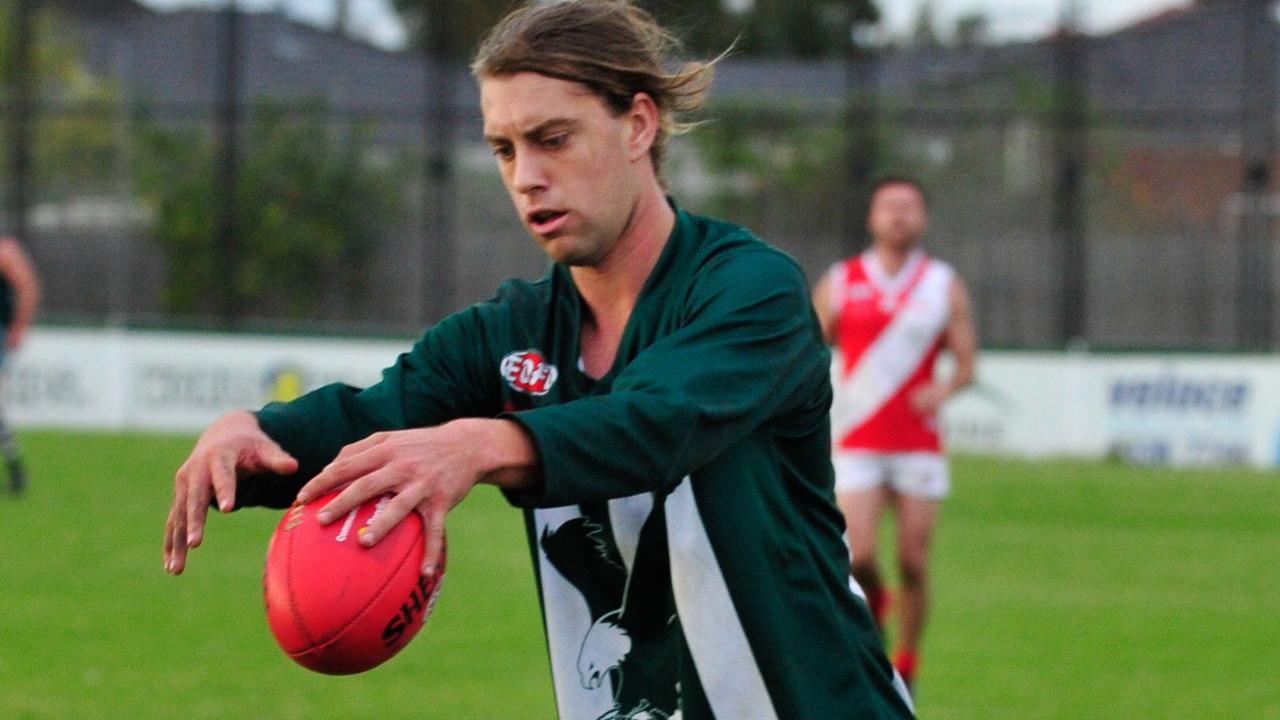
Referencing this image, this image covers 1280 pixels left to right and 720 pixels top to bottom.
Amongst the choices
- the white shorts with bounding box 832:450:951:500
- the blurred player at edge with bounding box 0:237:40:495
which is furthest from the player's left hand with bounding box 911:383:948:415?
the blurred player at edge with bounding box 0:237:40:495

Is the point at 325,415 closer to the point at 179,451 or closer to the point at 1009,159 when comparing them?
the point at 179,451

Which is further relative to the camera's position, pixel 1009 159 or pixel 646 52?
pixel 1009 159

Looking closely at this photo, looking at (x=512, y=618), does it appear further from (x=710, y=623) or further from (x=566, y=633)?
(x=710, y=623)

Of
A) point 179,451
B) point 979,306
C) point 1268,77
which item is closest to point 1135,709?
point 179,451

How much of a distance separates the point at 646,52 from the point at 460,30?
23.2 meters

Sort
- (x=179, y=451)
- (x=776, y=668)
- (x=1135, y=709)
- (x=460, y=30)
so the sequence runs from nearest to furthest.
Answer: (x=776, y=668)
(x=1135, y=709)
(x=179, y=451)
(x=460, y=30)

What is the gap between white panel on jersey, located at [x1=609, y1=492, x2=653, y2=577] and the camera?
3131mm

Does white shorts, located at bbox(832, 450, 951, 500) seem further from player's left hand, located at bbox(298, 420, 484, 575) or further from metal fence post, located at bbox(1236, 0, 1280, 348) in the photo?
metal fence post, located at bbox(1236, 0, 1280, 348)

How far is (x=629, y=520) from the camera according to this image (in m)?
3.16

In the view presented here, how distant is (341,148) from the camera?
2508cm

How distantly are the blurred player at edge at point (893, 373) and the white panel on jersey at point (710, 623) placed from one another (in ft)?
19.4

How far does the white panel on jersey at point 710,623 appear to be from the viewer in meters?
3.04

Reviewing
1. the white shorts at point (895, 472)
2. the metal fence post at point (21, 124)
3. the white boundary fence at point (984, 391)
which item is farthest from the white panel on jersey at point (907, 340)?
the metal fence post at point (21, 124)

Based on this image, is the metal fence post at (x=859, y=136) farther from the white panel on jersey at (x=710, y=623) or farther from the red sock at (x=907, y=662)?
the white panel on jersey at (x=710, y=623)
